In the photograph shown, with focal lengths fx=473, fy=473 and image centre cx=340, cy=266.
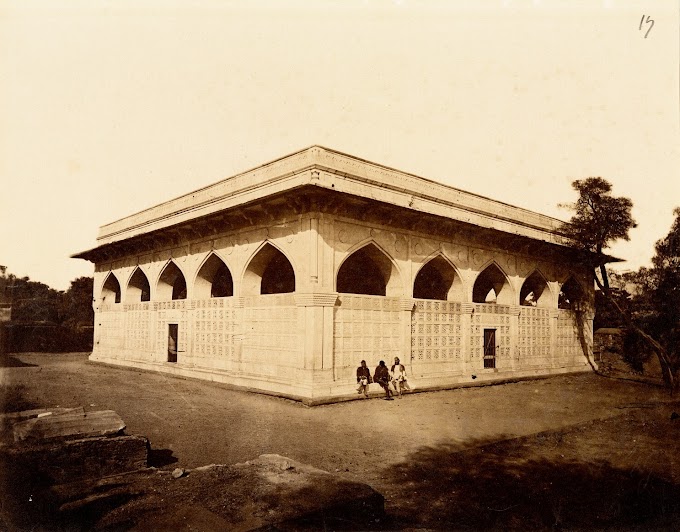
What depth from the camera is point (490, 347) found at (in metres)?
16.0

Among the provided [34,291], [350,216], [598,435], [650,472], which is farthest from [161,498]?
[34,291]

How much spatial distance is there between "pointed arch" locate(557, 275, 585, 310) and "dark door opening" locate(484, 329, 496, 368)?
5631mm

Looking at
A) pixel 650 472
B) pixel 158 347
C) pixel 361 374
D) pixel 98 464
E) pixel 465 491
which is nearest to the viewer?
pixel 98 464

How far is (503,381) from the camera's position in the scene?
15.6m

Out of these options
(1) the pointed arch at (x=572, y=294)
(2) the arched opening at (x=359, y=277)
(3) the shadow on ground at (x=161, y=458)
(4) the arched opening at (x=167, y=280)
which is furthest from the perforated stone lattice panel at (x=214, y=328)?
(1) the pointed arch at (x=572, y=294)

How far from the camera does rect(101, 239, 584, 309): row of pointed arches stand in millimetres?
13133

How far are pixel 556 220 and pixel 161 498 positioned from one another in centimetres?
1945

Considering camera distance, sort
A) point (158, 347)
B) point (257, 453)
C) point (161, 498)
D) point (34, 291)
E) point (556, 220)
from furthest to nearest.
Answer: point (34, 291) < point (556, 220) < point (158, 347) < point (257, 453) < point (161, 498)

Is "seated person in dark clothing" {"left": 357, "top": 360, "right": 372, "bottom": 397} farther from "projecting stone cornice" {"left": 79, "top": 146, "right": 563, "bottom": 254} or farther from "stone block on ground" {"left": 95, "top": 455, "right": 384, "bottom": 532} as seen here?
"stone block on ground" {"left": 95, "top": 455, "right": 384, "bottom": 532}

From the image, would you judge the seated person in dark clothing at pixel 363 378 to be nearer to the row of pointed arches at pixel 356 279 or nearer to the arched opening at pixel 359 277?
the row of pointed arches at pixel 356 279

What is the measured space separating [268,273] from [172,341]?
445 cm

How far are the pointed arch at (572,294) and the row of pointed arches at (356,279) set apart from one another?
0.65m

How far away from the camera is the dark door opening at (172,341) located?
55.3 feet

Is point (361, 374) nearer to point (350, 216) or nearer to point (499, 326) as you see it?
point (350, 216)
